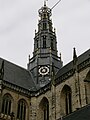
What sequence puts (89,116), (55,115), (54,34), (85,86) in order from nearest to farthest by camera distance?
(89,116)
(85,86)
(55,115)
(54,34)

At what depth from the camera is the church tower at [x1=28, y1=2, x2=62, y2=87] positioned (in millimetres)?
32812

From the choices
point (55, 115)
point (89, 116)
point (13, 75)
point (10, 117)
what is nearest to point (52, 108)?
point (55, 115)

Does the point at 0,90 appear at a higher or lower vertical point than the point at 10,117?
higher

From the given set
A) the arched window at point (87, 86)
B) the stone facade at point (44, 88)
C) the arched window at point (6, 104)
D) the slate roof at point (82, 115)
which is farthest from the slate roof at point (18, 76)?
the slate roof at point (82, 115)

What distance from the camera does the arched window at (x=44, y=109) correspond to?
2898 cm

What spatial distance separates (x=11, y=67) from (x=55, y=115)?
390 inches

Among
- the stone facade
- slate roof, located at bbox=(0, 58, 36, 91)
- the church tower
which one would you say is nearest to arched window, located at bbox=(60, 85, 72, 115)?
the stone facade

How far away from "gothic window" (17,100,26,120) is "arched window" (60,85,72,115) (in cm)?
461

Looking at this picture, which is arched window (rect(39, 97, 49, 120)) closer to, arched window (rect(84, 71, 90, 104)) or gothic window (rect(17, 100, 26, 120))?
gothic window (rect(17, 100, 26, 120))

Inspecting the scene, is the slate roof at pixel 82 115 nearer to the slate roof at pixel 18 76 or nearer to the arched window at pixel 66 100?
the arched window at pixel 66 100

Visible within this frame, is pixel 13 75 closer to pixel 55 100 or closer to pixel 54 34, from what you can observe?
pixel 55 100

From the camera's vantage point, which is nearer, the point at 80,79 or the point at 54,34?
the point at 80,79

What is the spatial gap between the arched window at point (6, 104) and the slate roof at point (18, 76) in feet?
6.69

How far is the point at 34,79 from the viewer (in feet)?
111
